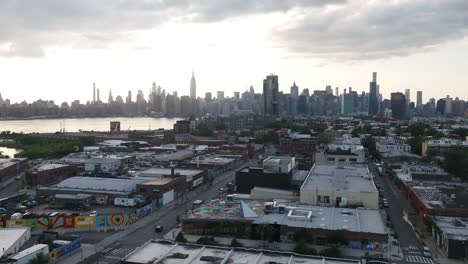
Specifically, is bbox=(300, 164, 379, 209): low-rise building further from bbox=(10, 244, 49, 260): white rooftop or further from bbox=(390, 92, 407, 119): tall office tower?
bbox=(390, 92, 407, 119): tall office tower

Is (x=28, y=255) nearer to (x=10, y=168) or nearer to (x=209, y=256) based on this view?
(x=209, y=256)

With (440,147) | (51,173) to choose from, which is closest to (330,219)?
(51,173)

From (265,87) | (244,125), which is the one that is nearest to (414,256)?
(244,125)

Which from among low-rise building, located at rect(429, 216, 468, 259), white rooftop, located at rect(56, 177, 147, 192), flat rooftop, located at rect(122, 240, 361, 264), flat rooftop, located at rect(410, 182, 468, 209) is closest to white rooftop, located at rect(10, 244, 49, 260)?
flat rooftop, located at rect(122, 240, 361, 264)

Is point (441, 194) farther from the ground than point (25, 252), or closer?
farther from the ground

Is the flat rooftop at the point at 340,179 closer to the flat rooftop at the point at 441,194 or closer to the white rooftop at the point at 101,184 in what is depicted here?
the flat rooftop at the point at 441,194

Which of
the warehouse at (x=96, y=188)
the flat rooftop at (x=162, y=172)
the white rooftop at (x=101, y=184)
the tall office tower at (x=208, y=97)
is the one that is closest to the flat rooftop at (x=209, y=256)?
the warehouse at (x=96, y=188)
